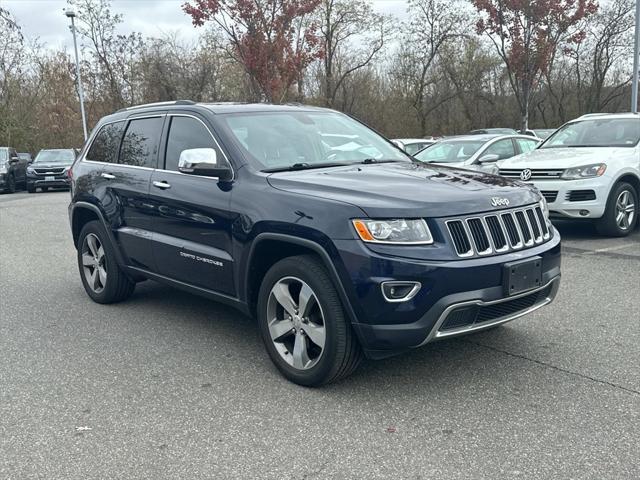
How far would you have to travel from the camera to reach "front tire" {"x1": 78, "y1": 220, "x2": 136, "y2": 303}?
5.68m

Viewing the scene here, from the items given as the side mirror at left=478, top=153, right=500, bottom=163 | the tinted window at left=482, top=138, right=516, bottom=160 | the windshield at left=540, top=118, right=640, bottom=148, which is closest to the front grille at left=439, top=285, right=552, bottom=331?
the windshield at left=540, top=118, right=640, bottom=148

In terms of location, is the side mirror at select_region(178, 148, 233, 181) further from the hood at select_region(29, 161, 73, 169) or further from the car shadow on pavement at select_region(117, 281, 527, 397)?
the hood at select_region(29, 161, 73, 169)

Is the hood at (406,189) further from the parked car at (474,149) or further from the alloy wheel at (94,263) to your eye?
the parked car at (474,149)

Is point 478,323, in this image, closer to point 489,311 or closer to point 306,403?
point 489,311

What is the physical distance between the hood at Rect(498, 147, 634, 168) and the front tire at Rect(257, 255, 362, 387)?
585 cm

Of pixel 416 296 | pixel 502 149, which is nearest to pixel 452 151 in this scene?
pixel 502 149

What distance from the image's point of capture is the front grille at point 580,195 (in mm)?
8250

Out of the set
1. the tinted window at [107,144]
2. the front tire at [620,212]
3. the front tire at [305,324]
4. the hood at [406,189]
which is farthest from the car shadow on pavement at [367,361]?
the front tire at [620,212]

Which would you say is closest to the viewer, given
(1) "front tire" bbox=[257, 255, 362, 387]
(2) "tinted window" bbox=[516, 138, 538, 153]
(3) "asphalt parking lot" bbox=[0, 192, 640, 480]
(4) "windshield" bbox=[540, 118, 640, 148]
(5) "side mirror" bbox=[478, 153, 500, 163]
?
(3) "asphalt parking lot" bbox=[0, 192, 640, 480]

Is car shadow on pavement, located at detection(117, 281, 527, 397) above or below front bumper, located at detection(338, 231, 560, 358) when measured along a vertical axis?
below

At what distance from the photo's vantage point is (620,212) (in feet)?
28.0

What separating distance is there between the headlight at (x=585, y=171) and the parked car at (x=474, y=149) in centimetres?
252

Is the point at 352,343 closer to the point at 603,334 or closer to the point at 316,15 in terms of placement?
the point at 603,334

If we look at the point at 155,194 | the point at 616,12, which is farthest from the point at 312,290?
the point at 616,12
